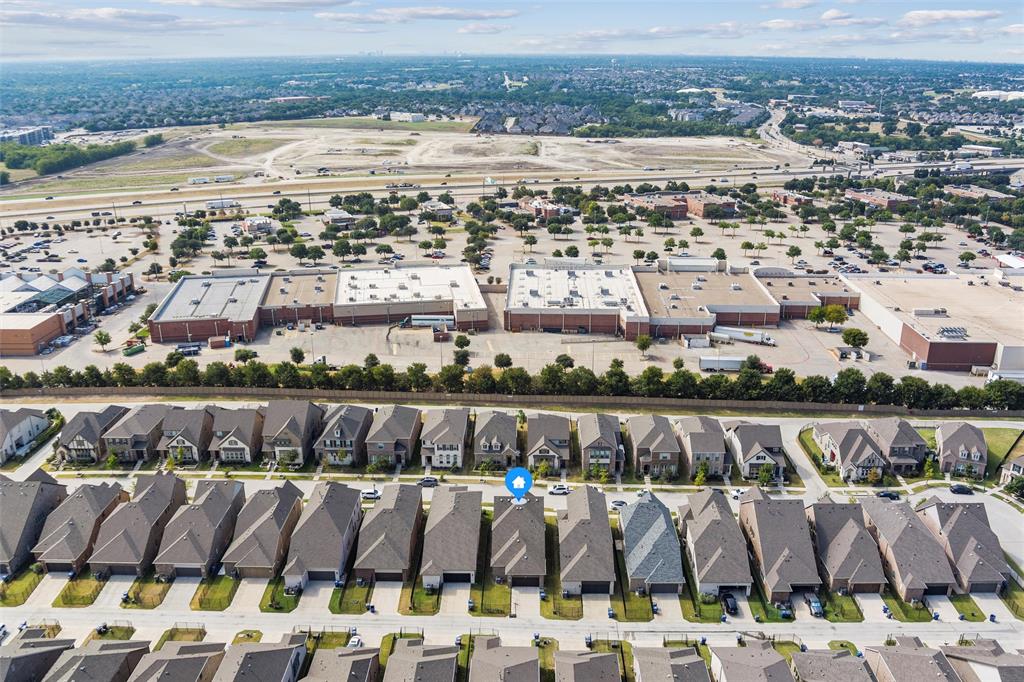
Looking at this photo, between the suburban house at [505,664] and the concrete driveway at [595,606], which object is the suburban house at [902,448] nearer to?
the concrete driveway at [595,606]

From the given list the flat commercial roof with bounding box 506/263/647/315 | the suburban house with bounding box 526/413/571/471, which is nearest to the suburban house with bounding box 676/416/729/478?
the suburban house with bounding box 526/413/571/471

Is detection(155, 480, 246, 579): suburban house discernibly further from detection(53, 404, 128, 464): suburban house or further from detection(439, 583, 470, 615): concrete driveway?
detection(439, 583, 470, 615): concrete driveway

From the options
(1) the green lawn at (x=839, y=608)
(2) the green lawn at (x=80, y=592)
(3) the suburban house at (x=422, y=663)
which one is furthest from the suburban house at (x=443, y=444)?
(1) the green lawn at (x=839, y=608)

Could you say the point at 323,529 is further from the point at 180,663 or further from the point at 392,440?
the point at 392,440

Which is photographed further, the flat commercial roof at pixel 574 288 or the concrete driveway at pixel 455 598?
the flat commercial roof at pixel 574 288

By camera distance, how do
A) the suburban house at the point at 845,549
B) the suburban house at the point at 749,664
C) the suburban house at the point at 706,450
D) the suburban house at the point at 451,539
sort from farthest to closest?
the suburban house at the point at 706,450
the suburban house at the point at 451,539
the suburban house at the point at 845,549
the suburban house at the point at 749,664

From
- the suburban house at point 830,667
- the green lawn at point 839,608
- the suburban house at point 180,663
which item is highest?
the suburban house at point 180,663

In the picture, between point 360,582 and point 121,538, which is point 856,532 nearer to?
point 360,582
